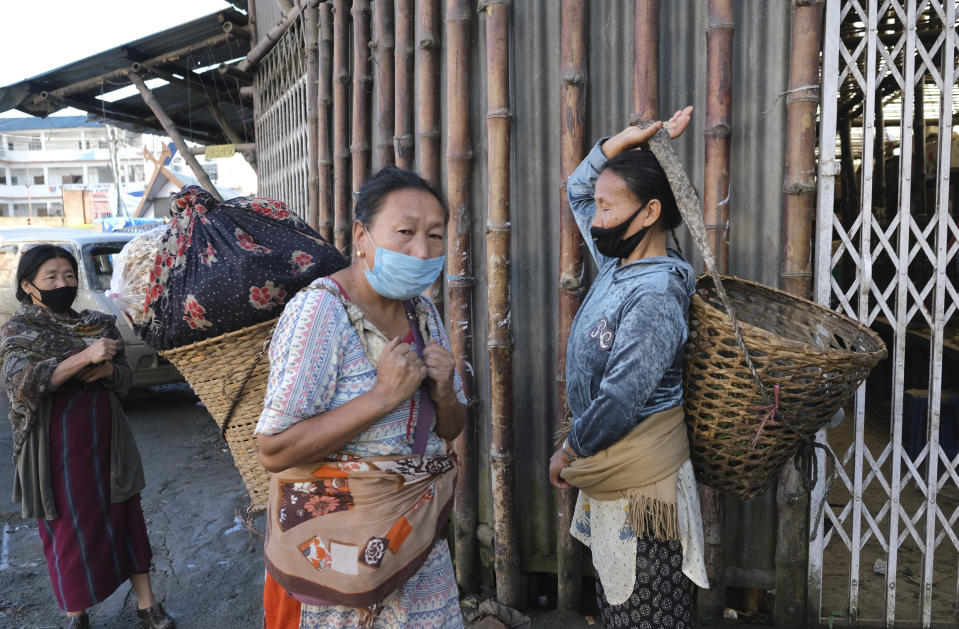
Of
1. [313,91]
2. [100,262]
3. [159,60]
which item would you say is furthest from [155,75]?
[313,91]

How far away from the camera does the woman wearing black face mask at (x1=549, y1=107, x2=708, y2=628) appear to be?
1680 mm

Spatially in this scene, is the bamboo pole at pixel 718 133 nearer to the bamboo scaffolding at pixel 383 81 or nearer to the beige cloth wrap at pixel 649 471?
the beige cloth wrap at pixel 649 471

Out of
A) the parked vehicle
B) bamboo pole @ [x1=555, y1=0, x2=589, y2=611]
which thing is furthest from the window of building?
bamboo pole @ [x1=555, y1=0, x2=589, y2=611]

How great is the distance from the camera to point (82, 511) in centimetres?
292

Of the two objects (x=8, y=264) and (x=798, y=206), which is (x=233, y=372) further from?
(x=8, y=264)

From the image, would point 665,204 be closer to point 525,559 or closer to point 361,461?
point 361,461

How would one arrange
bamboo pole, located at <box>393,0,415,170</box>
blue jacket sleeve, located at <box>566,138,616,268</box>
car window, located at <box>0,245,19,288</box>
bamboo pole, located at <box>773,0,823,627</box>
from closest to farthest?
1. blue jacket sleeve, located at <box>566,138,616,268</box>
2. bamboo pole, located at <box>773,0,823,627</box>
3. bamboo pole, located at <box>393,0,415,170</box>
4. car window, located at <box>0,245,19,288</box>

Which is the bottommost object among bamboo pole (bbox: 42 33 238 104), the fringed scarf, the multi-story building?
the fringed scarf

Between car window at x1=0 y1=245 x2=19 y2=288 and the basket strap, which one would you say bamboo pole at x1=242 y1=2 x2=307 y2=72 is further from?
car window at x1=0 y1=245 x2=19 y2=288

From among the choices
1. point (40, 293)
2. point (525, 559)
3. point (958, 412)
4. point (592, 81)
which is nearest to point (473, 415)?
point (525, 559)

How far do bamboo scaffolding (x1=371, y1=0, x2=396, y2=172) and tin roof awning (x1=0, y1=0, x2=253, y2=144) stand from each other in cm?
433

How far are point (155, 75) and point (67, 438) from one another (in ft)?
18.5

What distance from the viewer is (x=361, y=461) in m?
1.57

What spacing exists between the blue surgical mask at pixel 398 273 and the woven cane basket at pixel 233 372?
344 mm
